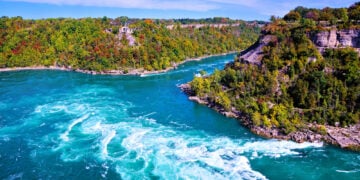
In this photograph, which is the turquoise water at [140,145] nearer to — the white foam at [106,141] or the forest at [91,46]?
the white foam at [106,141]

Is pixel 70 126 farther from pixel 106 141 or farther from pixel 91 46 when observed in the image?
pixel 91 46

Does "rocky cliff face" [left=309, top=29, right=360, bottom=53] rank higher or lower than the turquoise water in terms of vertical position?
higher

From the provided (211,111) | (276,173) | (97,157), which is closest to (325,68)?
(211,111)

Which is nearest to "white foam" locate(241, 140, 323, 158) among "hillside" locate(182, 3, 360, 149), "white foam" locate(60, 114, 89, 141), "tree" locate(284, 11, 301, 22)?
"hillside" locate(182, 3, 360, 149)

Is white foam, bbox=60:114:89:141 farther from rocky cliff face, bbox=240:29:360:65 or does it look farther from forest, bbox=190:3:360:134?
rocky cliff face, bbox=240:29:360:65

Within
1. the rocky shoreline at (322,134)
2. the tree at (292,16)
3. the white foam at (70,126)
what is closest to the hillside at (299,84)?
the rocky shoreline at (322,134)

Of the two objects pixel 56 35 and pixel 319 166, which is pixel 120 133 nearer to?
→ pixel 319 166
